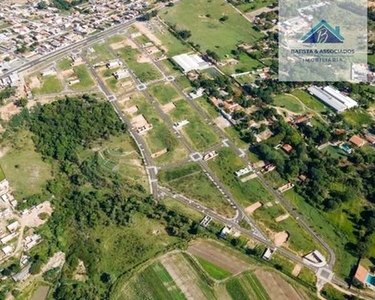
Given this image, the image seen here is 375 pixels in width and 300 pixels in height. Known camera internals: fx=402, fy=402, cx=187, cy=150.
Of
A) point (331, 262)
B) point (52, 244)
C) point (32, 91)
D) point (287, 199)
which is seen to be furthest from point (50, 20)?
point (331, 262)

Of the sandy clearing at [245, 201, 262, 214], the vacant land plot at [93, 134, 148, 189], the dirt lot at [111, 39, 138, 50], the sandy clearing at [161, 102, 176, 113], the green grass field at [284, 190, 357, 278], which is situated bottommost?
the green grass field at [284, 190, 357, 278]

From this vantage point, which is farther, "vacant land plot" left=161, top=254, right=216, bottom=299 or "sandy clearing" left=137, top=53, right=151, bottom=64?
"sandy clearing" left=137, top=53, right=151, bottom=64

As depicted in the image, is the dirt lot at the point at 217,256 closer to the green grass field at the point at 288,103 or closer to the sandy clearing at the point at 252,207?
the sandy clearing at the point at 252,207

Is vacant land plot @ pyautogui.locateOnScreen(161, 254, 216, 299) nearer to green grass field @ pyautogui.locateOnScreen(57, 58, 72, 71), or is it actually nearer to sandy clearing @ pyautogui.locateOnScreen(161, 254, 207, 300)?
sandy clearing @ pyautogui.locateOnScreen(161, 254, 207, 300)

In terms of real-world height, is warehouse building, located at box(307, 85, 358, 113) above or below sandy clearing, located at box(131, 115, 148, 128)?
below

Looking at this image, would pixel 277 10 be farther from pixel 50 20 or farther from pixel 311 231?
pixel 311 231

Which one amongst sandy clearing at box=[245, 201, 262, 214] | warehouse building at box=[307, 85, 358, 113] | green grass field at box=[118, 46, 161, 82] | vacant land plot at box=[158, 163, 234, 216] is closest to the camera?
sandy clearing at box=[245, 201, 262, 214]

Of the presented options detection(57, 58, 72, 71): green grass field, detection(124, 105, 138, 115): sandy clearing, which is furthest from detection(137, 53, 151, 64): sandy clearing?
detection(124, 105, 138, 115): sandy clearing
